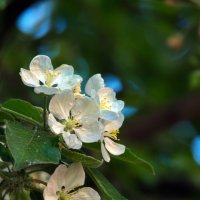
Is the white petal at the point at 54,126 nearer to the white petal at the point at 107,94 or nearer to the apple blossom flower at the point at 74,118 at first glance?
the apple blossom flower at the point at 74,118

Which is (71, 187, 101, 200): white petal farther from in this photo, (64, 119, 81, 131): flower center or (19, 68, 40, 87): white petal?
(19, 68, 40, 87): white petal

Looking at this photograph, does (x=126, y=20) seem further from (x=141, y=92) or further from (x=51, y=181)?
(x=51, y=181)

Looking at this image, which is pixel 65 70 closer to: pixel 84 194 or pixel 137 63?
pixel 84 194

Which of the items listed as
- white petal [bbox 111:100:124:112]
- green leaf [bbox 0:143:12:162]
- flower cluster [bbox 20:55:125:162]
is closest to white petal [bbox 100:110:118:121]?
flower cluster [bbox 20:55:125:162]

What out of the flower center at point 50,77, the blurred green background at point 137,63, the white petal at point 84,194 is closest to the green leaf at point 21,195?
the white petal at point 84,194

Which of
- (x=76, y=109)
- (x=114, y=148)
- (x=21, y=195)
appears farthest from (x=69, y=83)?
(x=21, y=195)

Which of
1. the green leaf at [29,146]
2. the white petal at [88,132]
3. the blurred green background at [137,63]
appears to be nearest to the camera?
the green leaf at [29,146]

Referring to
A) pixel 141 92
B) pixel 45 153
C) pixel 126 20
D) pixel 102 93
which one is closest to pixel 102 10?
pixel 126 20
